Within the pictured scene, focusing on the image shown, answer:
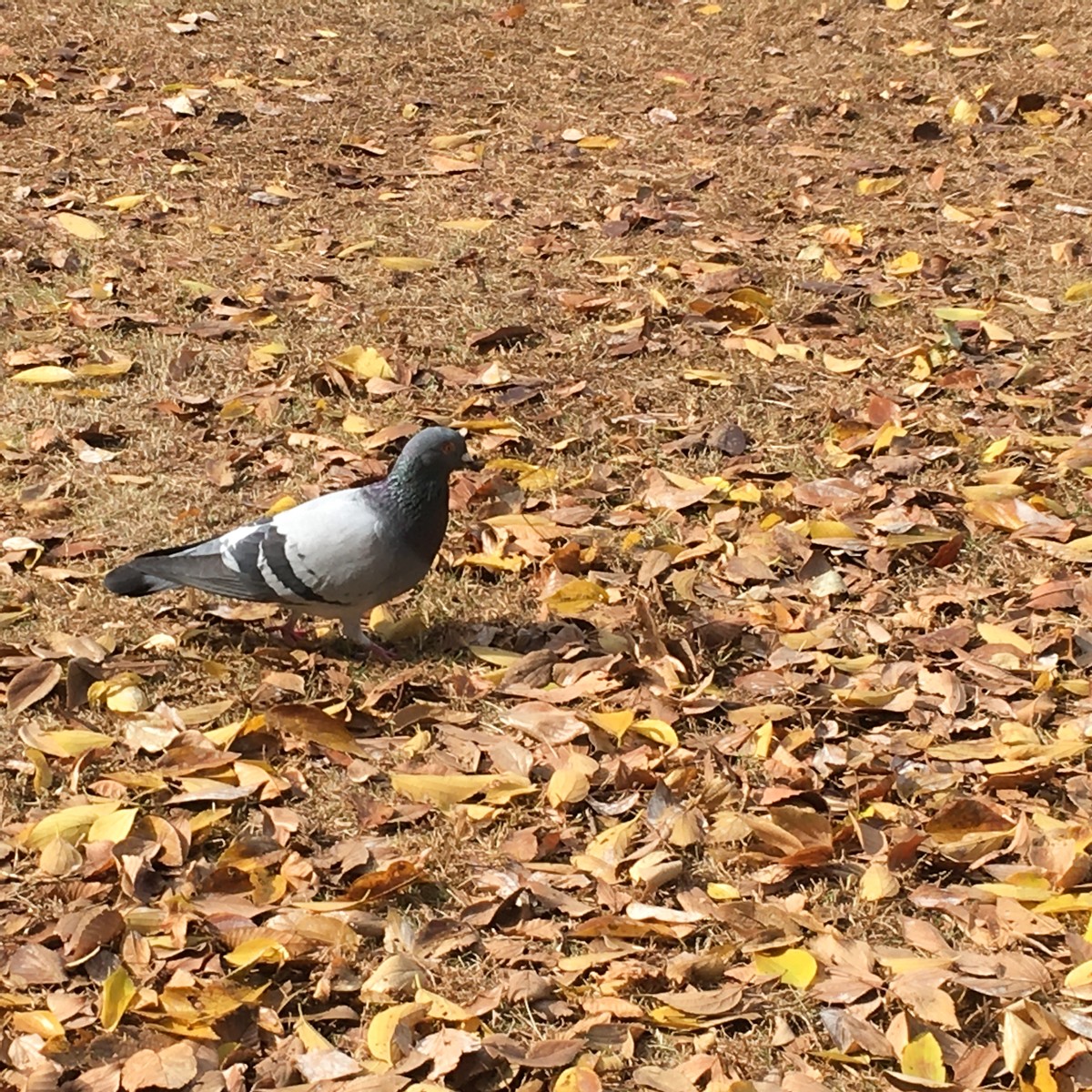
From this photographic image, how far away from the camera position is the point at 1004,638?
13.3 feet

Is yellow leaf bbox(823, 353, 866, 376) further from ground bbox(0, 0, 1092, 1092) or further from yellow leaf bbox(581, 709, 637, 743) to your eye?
yellow leaf bbox(581, 709, 637, 743)

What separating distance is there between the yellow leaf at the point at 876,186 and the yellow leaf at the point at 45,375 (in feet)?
A: 12.2

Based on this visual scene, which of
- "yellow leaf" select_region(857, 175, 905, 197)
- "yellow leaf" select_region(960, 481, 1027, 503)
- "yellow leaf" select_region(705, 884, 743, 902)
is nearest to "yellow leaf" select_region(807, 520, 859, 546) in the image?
"yellow leaf" select_region(960, 481, 1027, 503)

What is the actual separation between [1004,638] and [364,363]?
8.51ft

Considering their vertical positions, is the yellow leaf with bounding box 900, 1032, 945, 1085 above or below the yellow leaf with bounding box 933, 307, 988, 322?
below

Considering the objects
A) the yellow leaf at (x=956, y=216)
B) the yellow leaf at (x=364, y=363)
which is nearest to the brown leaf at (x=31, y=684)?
the yellow leaf at (x=364, y=363)

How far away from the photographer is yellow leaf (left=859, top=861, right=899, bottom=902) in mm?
3213

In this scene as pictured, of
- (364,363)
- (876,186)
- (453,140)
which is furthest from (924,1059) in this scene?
(453,140)

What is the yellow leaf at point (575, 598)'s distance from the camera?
4.23 m

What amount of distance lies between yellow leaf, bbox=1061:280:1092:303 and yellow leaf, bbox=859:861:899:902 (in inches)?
136

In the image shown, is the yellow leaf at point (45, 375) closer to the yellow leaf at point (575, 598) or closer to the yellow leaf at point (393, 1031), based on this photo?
the yellow leaf at point (575, 598)

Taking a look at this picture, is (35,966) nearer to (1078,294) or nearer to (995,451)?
(995,451)

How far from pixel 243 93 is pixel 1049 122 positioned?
13.9 ft

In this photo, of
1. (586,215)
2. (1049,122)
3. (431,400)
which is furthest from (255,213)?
(1049,122)
